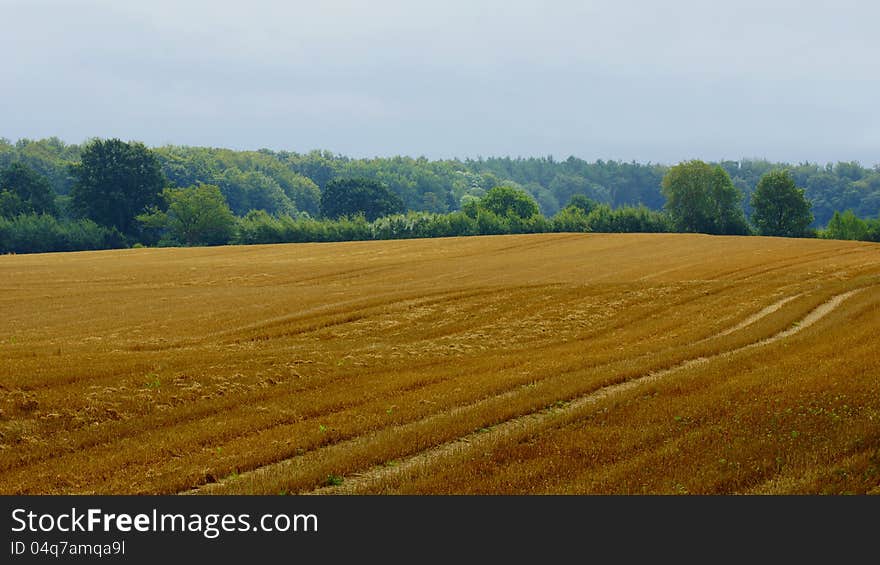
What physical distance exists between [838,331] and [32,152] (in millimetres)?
182251

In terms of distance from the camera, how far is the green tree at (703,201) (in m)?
113

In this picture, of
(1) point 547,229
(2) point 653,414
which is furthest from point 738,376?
(1) point 547,229

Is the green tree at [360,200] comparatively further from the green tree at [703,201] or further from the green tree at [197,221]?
the green tree at [703,201]

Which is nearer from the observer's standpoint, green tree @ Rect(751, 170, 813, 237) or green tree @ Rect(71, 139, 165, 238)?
green tree @ Rect(751, 170, 813, 237)

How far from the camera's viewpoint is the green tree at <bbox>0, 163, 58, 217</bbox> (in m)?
120

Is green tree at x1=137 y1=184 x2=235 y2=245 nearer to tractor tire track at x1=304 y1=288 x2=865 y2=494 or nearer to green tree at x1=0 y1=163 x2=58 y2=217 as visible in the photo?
green tree at x1=0 y1=163 x2=58 y2=217

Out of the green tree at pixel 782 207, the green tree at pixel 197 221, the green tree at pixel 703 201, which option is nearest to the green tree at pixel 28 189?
the green tree at pixel 197 221

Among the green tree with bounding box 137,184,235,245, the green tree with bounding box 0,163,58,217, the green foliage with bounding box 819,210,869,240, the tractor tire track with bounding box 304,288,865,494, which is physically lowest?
the tractor tire track with bounding box 304,288,865,494

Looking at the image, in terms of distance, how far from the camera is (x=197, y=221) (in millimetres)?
114375

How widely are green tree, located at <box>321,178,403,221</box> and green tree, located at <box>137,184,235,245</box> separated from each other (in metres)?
30.1

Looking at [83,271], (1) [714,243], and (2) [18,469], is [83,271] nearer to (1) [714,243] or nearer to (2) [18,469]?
(2) [18,469]

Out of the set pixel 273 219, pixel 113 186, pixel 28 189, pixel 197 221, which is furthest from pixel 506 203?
pixel 28 189

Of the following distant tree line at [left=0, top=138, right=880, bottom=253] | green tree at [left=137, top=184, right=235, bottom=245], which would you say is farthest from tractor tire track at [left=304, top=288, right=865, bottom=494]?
green tree at [left=137, top=184, right=235, bottom=245]

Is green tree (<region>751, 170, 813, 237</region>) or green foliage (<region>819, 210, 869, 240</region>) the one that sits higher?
green tree (<region>751, 170, 813, 237</region>)
